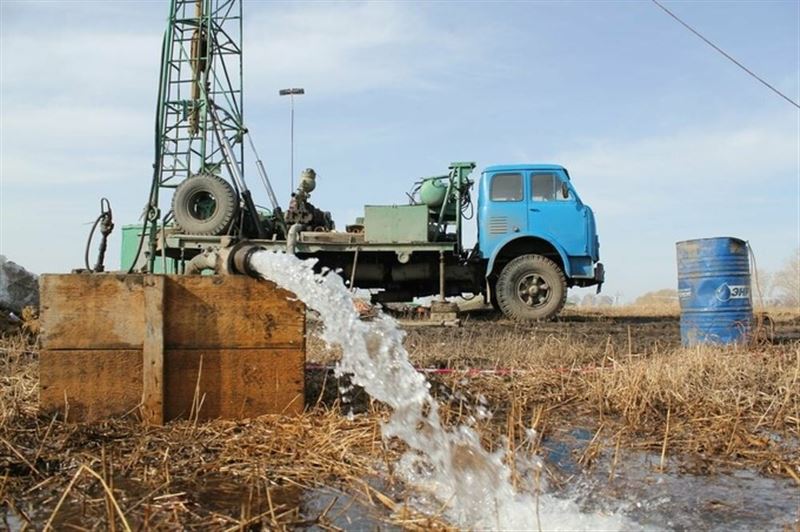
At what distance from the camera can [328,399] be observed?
456cm

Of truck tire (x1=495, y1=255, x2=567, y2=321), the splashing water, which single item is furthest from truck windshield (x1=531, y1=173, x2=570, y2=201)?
the splashing water

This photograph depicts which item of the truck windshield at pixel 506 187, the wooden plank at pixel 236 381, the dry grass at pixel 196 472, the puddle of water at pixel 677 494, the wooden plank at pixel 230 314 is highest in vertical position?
the truck windshield at pixel 506 187

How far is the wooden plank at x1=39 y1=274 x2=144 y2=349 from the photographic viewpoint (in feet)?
13.3

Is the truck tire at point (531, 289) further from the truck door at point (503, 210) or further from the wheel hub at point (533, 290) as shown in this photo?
the truck door at point (503, 210)

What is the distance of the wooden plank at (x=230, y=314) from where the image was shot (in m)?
4.11

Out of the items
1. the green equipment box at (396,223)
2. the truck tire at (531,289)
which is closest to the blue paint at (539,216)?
the truck tire at (531,289)

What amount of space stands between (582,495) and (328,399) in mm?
1977

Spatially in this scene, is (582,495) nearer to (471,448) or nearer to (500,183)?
(471,448)

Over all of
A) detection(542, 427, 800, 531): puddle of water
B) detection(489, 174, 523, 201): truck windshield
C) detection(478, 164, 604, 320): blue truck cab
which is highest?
detection(489, 174, 523, 201): truck windshield

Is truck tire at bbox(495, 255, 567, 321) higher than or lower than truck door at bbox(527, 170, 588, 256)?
lower

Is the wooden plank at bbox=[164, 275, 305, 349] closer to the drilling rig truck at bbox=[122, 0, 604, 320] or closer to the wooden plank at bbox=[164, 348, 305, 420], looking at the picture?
the wooden plank at bbox=[164, 348, 305, 420]

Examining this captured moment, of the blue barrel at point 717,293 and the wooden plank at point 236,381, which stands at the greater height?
the blue barrel at point 717,293

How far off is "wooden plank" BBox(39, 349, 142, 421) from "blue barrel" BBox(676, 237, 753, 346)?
498 cm

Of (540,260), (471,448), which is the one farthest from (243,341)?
(540,260)
